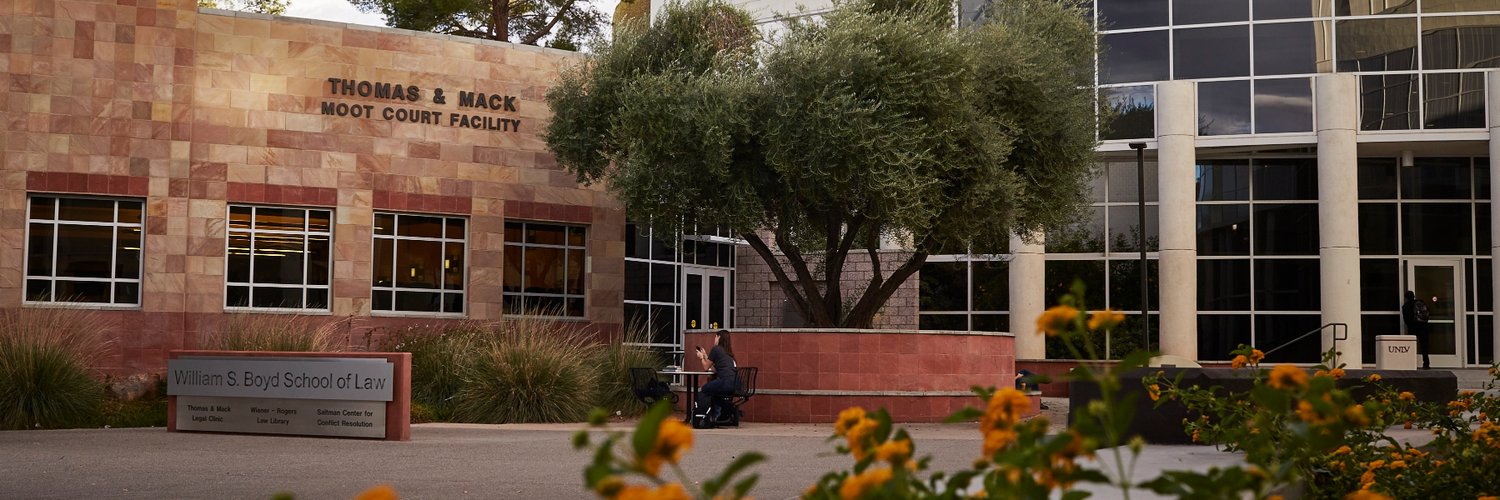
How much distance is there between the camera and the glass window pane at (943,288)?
3048cm

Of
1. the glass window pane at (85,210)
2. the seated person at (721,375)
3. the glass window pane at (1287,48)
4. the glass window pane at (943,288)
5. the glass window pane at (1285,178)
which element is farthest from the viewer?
the glass window pane at (943,288)

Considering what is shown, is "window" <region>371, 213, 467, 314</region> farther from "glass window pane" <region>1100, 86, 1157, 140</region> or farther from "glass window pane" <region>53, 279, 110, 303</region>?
"glass window pane" <region>1100, 86, 1157, 140</region>

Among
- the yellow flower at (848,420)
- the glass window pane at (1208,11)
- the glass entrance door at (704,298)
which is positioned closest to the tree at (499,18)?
the glass entrance door at (704,298)

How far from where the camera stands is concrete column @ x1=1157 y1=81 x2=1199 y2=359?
27047 mm

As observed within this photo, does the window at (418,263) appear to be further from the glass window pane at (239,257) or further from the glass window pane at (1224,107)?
the glass window pane at (1224,107)

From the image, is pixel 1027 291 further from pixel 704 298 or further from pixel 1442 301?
pixel 1442 301

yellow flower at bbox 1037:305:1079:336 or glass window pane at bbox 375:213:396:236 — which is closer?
yellow flower at bbox 1037:305:1079:336

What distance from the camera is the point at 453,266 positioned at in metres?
25.7

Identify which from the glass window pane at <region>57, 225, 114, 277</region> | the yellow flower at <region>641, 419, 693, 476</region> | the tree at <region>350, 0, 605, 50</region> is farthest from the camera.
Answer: the tree at <region>350, 0, 605, 50</region>

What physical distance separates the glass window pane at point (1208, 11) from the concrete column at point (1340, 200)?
2.13m

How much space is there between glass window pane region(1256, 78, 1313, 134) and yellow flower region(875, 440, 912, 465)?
1029 inches

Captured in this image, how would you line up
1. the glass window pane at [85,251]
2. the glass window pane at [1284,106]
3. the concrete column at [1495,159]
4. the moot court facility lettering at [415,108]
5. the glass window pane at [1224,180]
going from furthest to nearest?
the glass window pane at [1224,180], the glass window pane at [1284,106], the concrete column at [1495,159], the moot court facility lettering at [415,108], the glass window pane at [85,251]

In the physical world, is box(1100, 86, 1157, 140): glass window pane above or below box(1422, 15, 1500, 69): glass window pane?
below

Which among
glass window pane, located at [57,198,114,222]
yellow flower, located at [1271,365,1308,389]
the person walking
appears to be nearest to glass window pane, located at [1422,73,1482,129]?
the person walking
